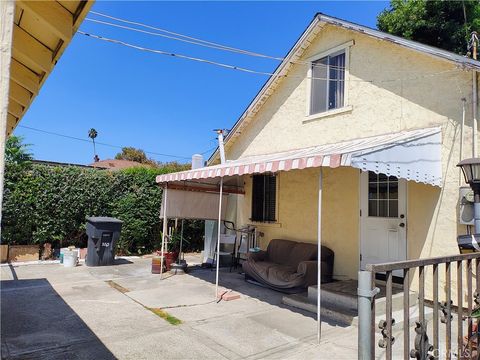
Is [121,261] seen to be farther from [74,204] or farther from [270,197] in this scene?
[270,197]

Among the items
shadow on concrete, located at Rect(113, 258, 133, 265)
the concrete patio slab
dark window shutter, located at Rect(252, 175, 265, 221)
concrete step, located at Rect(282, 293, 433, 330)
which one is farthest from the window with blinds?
shadow on concrete, located at Rect(113, 258, 133, 265)

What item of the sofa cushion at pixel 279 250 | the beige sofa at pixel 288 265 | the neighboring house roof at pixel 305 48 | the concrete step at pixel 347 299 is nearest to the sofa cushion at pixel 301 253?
the beige sofa at pixel 288 265

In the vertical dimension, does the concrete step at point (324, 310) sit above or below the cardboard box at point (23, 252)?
below

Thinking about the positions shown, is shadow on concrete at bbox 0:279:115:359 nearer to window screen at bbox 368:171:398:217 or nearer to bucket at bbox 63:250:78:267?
bucket at bbox 63:250:78:267

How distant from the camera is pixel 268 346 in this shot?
5945 millimetres

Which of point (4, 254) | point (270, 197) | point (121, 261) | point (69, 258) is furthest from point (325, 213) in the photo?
point (4, 254)

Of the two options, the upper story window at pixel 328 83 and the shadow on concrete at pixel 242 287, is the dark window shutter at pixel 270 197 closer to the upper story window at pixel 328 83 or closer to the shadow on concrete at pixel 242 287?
the shadow on concrete at pixel 242 287

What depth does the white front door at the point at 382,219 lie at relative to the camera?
8.60 metres

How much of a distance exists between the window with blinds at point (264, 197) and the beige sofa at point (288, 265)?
1.49 meters

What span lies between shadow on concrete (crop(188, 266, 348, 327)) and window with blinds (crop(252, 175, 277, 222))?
86.3 inches

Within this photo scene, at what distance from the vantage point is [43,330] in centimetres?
643

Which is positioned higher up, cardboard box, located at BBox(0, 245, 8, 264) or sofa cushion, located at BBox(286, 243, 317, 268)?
sofa cushion, located at BBox(286, 243, 317, 268)

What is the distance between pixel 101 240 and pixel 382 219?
9460 millimetres

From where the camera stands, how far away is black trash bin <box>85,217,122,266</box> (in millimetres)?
12703
